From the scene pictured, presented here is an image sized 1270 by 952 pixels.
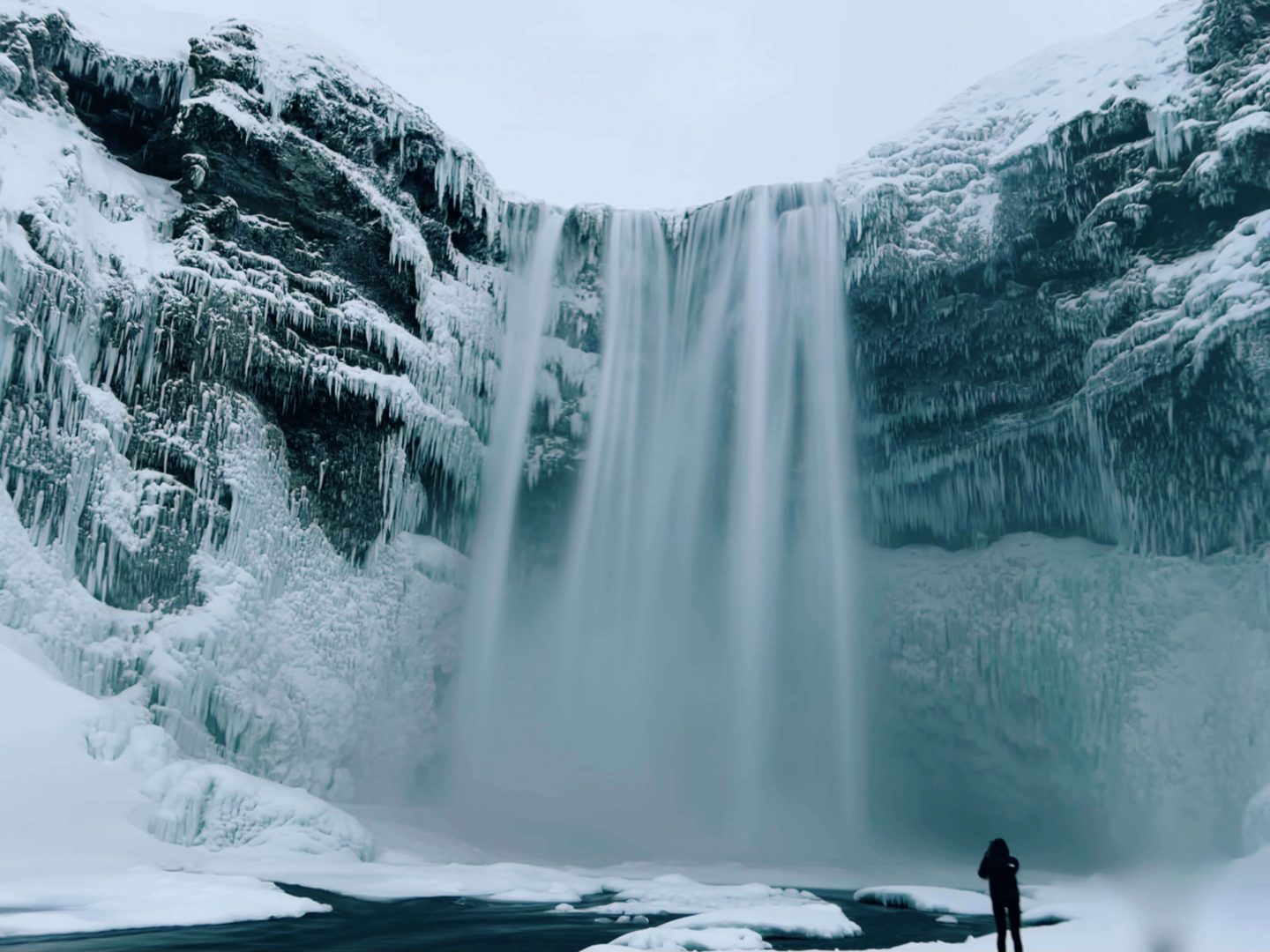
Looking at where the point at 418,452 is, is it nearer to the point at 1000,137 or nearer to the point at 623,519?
the point at 623,519

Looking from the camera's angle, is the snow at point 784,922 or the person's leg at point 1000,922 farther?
the snow at point 784,922

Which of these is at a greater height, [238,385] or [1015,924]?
[238,385]

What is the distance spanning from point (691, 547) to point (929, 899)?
1150cm

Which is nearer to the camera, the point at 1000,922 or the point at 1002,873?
the point at 1002,873

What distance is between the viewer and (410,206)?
21125mm

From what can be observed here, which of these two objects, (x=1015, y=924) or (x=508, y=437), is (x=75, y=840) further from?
(x=508, y=437)

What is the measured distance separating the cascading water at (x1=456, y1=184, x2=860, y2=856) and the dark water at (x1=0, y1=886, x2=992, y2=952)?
36.4 ft

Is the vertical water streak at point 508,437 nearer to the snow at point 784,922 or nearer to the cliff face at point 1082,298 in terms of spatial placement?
the cliff face at point 1082,298

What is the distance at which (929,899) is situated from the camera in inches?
536

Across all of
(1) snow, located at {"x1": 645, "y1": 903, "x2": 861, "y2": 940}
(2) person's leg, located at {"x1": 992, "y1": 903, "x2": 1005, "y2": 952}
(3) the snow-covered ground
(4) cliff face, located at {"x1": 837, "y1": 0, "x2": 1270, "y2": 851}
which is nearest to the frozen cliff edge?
(3) the snow-covered ground

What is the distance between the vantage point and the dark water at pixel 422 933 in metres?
7.95

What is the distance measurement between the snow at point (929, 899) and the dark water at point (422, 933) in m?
0.78

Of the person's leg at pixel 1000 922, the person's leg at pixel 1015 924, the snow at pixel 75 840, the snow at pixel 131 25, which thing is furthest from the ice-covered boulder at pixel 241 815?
the snow at pixel 131 25

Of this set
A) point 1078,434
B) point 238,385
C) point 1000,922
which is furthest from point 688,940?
point 1078,434
